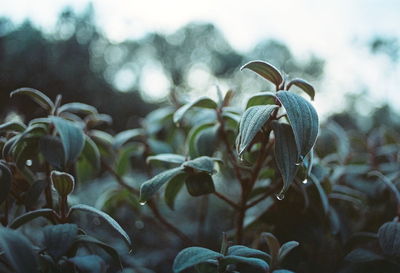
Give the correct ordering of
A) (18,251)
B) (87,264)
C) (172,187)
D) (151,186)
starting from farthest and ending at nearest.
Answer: (172,187) → (151,186) → (87,264) → (18,251)

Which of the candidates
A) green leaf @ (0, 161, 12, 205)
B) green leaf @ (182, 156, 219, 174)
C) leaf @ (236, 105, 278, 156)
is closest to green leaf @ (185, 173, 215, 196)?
green leaf @ (182, 156, 219, 174)

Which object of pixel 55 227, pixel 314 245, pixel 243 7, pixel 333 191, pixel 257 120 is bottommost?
pixel 314 245

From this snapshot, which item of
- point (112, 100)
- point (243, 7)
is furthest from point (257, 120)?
point (112, 100)

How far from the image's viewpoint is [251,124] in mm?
583

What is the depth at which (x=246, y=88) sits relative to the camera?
7.14 feet

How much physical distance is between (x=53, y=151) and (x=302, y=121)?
1.37 ft

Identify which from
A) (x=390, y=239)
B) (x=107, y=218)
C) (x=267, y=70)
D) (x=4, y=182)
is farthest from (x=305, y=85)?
(x=4, y=182)

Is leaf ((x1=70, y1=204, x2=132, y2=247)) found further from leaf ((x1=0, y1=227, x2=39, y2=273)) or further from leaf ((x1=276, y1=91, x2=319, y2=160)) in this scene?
leaf ((x1=276, y1=91, x2=319, y2=160))

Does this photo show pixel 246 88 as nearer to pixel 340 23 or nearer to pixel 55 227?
pixel 340 23

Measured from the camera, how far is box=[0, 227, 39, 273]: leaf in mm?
428

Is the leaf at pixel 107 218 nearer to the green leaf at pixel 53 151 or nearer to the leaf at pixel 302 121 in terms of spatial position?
the green leaf at pixel 53 151

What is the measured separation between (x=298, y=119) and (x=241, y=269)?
12.1 inches

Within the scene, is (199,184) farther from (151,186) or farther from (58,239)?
(58,239)

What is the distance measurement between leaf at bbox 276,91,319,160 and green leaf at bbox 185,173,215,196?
0.20 meters
